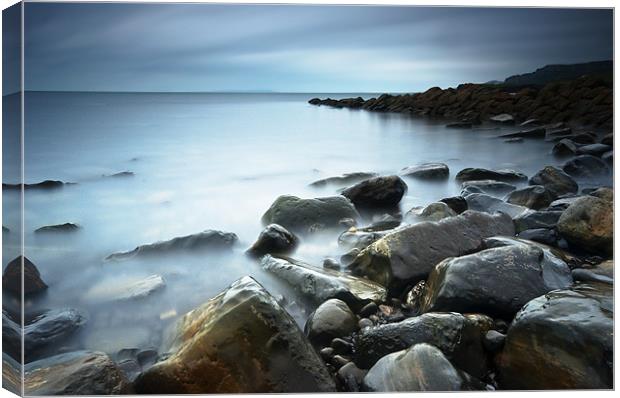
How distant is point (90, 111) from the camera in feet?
9.72

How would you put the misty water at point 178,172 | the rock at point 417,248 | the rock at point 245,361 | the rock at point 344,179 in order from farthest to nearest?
the rock at point 344,179, the rock at point 417,248, the misty water at point 178,172, the rock at point 245,361

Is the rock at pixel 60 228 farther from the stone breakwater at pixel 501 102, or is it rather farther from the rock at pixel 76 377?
the stone breakwater at pixel 501 102

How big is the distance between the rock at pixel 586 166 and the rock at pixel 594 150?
23mm

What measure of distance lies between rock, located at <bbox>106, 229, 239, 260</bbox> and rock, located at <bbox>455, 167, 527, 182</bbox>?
53.6 inches

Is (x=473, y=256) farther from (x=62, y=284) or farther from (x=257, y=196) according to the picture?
(x=62, y=284)

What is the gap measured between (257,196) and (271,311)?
2.64 feet

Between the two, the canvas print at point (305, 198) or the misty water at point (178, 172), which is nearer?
the canvas print at point (305, 198)

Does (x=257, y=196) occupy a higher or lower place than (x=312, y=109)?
lower

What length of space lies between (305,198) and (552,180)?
1461mm

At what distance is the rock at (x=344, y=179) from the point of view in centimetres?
306

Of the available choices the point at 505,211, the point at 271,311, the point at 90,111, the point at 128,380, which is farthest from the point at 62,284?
the point at 505,211

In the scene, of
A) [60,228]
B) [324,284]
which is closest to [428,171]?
[324,284]

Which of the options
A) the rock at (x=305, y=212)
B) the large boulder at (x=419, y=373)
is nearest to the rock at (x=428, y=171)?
the rock at (x=305, y=212)

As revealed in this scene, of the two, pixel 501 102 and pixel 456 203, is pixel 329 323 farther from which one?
pixel 501 102
